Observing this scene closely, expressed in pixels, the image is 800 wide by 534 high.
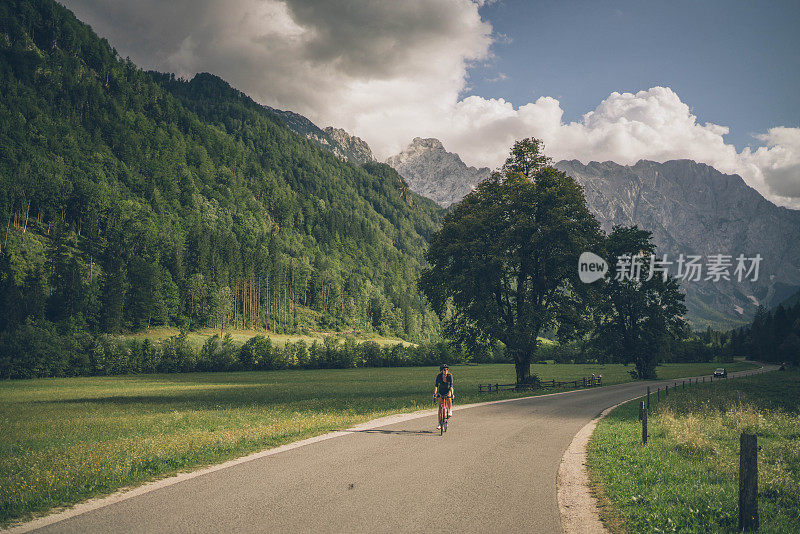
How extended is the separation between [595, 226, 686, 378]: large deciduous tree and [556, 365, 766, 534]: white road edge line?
46508 millimetres

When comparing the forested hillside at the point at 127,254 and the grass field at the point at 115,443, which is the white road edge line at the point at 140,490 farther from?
the forested hillside at the point at 127,254

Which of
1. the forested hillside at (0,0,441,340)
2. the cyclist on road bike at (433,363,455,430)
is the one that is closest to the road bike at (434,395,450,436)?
the cyclist on road bike at (433,363,455,430)

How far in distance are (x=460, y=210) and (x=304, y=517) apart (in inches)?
1279

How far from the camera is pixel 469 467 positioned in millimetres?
11047

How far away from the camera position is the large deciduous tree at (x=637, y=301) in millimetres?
54375

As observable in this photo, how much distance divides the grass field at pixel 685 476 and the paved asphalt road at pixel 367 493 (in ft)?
4.04

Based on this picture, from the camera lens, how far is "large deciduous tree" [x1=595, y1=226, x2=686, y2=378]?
54.4m

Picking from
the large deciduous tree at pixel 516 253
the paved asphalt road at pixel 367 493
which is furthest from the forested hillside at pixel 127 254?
the paved asphalt road at pixel 367 493

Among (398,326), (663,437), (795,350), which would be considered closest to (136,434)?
(663,437)

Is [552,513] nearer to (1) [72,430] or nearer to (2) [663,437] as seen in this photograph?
(2) [663,437]

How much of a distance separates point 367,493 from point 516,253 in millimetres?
28801

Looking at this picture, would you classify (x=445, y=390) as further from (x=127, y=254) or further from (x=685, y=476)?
(x=127, y=254)

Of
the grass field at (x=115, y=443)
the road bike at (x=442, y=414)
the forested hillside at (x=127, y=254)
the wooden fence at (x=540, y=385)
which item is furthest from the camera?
the forested hillside at (x=127, y=254)

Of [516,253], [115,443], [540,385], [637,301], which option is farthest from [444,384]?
[637,301]
